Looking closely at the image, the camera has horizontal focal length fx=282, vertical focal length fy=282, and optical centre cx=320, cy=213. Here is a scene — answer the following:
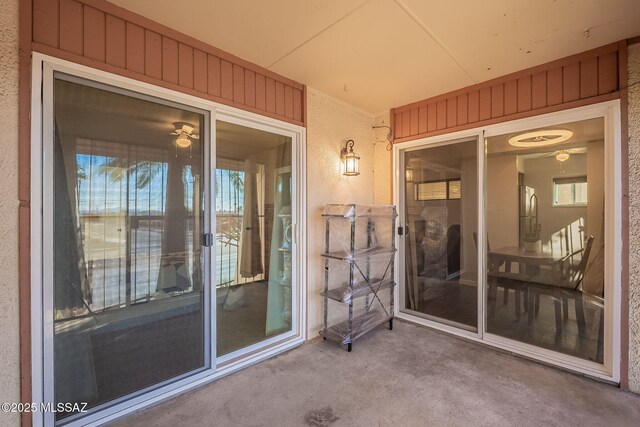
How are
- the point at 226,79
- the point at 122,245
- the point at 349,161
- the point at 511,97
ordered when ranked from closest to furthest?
1. the point at 122,245
2. the point at 226,79
3. the point at 511,97
4. the point at 349,161

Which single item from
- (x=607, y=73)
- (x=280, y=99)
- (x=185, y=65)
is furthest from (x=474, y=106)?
(x=185, y=65)

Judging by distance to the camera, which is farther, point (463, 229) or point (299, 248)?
point (463, 229)

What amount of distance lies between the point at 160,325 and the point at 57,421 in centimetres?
68

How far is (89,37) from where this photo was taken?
170 cm

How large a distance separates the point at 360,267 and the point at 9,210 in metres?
2.72

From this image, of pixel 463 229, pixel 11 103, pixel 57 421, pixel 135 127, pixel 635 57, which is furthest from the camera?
pixel 463 229

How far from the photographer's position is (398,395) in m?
2.05

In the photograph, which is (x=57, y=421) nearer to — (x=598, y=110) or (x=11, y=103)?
(x=11, y=103)

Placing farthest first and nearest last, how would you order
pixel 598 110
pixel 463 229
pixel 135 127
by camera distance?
pixel 463 229 < pixel 598 110 < pixel 135 127

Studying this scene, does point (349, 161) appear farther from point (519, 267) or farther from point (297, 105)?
point (519, 267)

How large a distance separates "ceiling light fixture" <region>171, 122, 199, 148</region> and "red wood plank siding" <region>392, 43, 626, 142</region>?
2.41m

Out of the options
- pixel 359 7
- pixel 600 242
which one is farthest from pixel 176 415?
pixel 600 242

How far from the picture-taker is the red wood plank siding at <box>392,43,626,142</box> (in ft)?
7.27

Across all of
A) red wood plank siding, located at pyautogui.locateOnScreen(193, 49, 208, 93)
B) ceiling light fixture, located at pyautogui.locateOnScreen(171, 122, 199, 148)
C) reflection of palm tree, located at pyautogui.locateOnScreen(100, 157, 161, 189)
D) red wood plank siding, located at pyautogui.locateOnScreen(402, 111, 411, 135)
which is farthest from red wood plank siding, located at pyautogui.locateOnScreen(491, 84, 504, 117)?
reflection of palm tree, located at pyautogui.locateOnScreen(100, 157, 161, 189)
